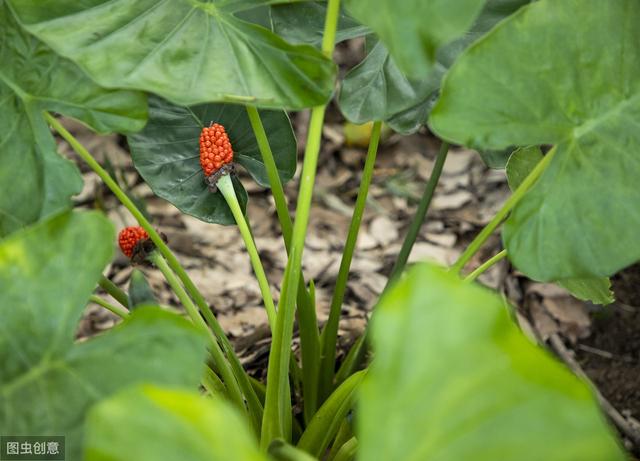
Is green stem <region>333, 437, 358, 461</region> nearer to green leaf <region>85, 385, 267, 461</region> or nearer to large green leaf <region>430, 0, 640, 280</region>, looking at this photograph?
large green leaf <region>430, 0, 640, 280</region>

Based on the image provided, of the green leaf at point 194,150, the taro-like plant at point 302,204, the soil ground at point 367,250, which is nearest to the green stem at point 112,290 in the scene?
the taro-like plant at point 302,204

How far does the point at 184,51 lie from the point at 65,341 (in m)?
0.38

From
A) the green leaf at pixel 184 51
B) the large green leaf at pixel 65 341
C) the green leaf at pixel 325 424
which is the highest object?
the green leaf at pixel 184 51

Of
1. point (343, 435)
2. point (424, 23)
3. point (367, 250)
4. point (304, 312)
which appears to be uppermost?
point (424, 23)

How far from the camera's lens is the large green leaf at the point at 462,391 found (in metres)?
0.57

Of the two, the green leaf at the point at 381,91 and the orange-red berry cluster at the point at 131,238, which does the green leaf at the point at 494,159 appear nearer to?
the green leaf at the point at 381,91

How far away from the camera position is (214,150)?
3.48ft

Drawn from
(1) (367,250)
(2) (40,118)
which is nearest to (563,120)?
(2) (40,118)

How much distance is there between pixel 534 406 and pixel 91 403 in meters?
0.41

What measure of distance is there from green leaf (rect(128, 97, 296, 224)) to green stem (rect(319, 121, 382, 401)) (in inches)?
5.0

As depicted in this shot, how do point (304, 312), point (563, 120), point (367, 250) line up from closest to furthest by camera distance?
point (563, 120)
point (304, 312)
point (367, 250)

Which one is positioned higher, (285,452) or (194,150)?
(194,150)

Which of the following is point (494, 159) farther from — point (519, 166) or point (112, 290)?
point (112, 290)

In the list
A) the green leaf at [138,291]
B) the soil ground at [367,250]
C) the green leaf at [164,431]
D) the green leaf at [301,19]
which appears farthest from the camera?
the soil ground at [367,250]
